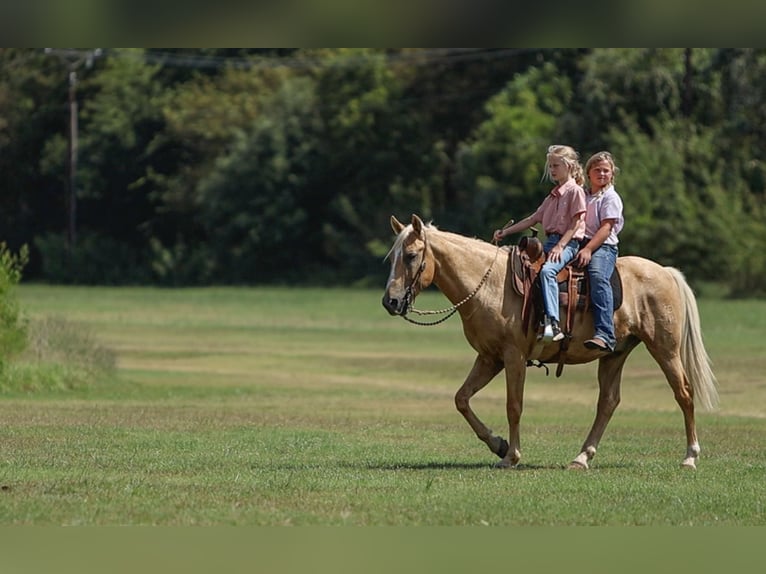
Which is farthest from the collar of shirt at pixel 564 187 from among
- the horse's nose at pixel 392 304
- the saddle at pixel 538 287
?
the horse's nose at pixel 392 304

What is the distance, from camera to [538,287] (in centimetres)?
1514

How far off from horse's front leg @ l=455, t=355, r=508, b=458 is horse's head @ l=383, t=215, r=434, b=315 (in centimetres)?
105

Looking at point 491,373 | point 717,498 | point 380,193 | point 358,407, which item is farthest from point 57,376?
point 380,193

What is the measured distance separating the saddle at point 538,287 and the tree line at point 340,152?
45.4 meters

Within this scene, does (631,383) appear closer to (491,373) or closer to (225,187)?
(491,373)

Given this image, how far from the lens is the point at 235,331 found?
45750 millimetres

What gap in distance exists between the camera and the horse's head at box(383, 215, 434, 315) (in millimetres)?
14641

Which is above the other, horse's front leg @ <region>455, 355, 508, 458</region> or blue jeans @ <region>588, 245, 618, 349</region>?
blue jeans @ <region>588, 245, 618, 349</region>

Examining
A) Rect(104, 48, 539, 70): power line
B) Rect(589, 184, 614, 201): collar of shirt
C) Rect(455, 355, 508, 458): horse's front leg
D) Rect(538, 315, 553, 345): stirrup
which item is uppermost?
Rect(104, 48, 539, 70): power line

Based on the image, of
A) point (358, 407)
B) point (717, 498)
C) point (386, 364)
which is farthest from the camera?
point (386, 364)

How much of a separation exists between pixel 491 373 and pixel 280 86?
7226cm

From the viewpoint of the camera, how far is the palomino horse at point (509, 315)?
49.1 ft

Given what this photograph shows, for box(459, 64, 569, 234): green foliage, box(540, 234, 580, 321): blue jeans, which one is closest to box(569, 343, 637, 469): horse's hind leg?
box(540, 234, 580, 321): blue jeans

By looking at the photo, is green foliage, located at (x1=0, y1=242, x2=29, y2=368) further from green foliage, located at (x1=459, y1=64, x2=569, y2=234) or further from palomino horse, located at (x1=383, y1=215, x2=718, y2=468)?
green foliage, located at (x1=459, y1=64, x2=569, y2=234)
